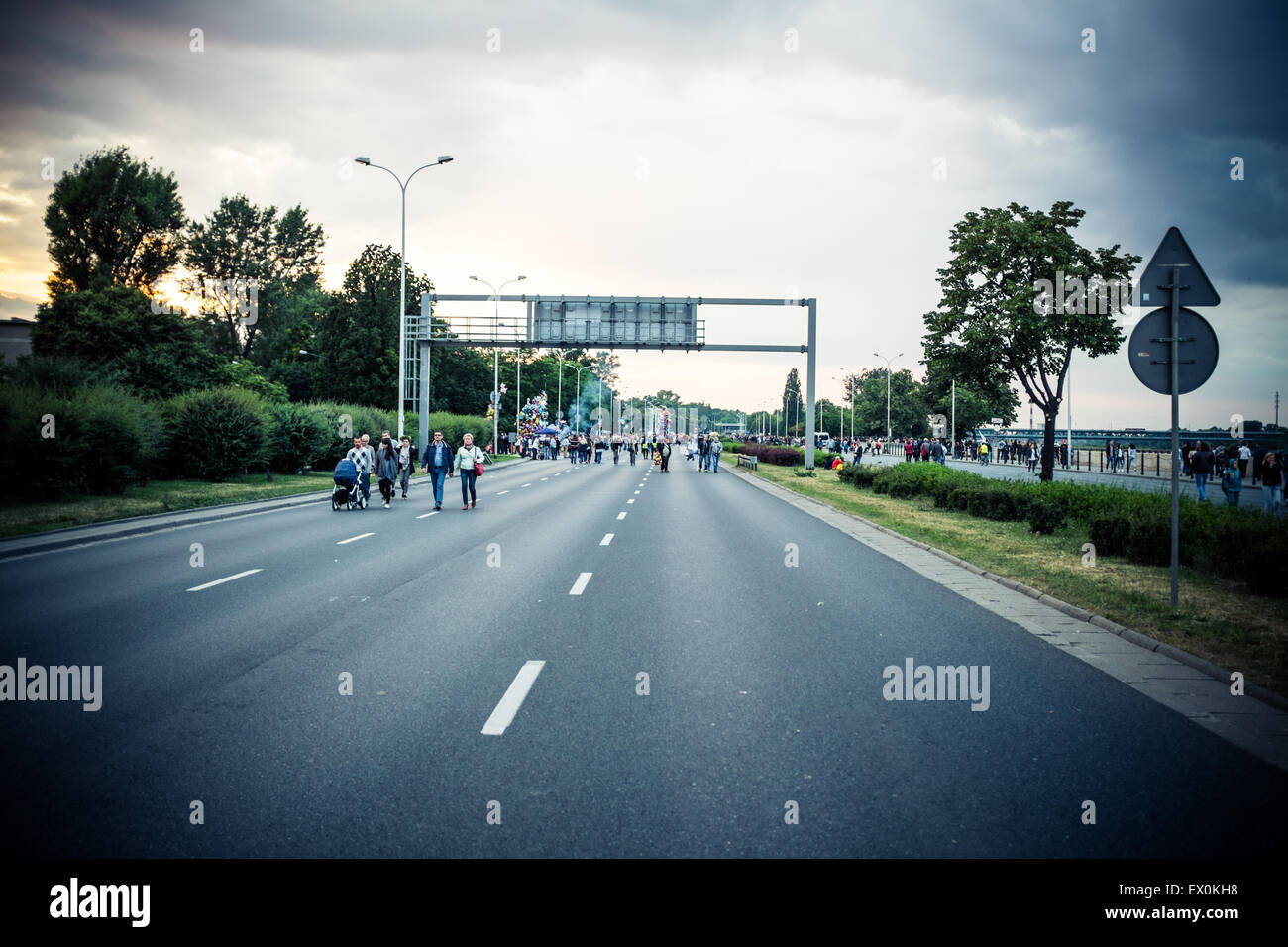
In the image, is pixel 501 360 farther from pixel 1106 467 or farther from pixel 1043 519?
pixel 1043 519

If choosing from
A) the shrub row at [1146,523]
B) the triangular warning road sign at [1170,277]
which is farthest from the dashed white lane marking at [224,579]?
the shrub row at [1146,523]

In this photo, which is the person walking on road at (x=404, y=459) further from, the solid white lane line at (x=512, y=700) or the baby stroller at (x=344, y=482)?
the solid white lane line at (x=512, y=700)

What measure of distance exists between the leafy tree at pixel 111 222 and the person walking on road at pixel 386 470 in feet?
138

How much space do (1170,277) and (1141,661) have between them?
13.7ft

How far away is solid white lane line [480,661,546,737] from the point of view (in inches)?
220

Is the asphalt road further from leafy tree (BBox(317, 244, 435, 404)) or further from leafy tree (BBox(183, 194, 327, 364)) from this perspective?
leafy tree (BBox(183, 194, 327, 364))

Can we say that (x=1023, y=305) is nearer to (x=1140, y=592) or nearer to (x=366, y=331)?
(x=1140, y=592)

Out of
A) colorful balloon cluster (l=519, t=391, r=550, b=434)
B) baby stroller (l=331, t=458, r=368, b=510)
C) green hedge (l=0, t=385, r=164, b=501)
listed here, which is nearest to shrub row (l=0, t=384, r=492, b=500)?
green hedge (l=0, t=385, r=164, b=501)

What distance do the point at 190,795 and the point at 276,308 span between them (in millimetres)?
81575

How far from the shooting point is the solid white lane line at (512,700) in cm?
558

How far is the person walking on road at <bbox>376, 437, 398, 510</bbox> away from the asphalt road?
13825mm
